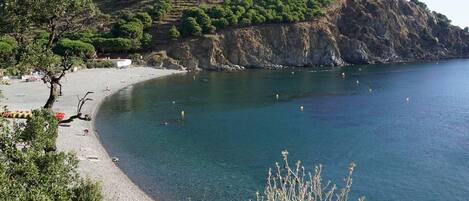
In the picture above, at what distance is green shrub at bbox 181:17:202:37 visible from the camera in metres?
150

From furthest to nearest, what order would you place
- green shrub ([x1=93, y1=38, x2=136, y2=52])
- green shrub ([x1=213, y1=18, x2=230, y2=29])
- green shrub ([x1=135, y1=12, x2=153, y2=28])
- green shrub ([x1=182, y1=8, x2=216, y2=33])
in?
green shrub ([x1=213, y1=18, x2=230, y2=29]) → green shrub ([x1=135, y1=12, x2=153, y2=28]) → green shrub ([x1=182, y1=8, x2=216, y2=33]) → green shrub ([x1=93, y1=38, x2=136, y2=52])

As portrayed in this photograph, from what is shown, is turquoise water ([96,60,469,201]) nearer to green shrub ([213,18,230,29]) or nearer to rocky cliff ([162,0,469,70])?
rocky cliff ([162,0,469,70])

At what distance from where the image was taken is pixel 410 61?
18150 cm

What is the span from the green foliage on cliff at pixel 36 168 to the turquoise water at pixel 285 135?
1818cm

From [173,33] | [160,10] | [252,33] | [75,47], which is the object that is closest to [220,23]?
[252,33]

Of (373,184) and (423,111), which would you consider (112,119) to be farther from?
(423,111)

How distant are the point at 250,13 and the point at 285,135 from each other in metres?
101

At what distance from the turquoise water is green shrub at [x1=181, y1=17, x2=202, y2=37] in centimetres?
3502

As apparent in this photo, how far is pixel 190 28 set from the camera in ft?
493

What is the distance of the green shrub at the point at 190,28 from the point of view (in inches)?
5901

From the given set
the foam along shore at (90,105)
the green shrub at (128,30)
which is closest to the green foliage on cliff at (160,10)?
the green shrub at (128,30)

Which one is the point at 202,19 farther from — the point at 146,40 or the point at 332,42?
the point at 332,42

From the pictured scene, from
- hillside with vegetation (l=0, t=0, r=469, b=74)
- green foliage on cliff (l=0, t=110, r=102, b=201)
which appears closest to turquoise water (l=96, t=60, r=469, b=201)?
green foliage on cliff (l=0, t=110, r=102, b=201)

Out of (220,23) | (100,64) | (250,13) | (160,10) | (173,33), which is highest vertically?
(160,10)
